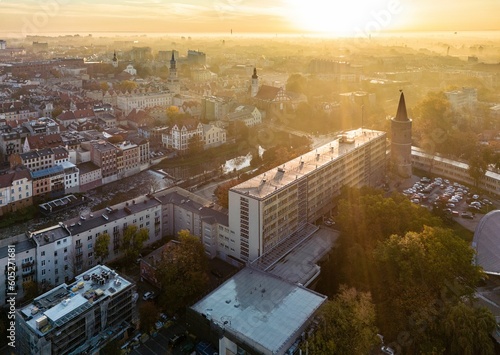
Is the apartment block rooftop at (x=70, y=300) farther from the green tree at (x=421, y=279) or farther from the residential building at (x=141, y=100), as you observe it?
the residential building at (x=141, y=100)

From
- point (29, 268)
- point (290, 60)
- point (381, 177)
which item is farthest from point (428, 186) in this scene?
Result: point (290, 60)

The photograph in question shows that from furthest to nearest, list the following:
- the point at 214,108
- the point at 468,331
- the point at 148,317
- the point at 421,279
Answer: the point at 214,108 → the point at 421,279 → the point at 148,317 → the point at 468,331

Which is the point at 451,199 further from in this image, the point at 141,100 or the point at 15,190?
the point at 141,100

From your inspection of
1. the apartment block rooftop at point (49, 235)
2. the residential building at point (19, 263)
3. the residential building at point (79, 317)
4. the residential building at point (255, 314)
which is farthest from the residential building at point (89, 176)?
the residential building at point (255, 314)

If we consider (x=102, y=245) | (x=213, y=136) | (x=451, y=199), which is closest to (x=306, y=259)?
(x=102, y=245)

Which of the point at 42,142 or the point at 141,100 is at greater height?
the point at 141,100

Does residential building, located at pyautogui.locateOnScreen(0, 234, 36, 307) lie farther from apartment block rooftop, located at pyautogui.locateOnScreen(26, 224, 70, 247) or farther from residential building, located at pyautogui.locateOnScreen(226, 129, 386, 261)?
residential building, located at pyautogui.locateOnScreen(226, 129, 386, 261)
